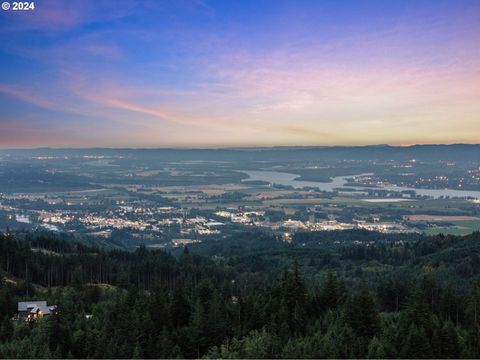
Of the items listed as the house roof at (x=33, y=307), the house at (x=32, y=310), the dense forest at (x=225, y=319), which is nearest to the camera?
the dense forest at (x=225, y=319)

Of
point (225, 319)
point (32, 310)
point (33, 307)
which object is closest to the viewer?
point (225, 319)

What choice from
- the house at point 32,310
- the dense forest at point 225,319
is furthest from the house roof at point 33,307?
the dense forest at point 225,319

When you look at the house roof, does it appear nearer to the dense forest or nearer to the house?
the house

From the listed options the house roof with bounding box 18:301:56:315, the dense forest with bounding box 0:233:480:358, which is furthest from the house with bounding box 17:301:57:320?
the dense forest with bounding box 0:233:480:358

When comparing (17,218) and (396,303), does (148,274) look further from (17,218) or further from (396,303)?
(17,218)

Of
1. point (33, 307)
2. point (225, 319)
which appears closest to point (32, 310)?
point (33, 307)

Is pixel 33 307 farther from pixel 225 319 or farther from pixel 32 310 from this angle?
pixel 225 319

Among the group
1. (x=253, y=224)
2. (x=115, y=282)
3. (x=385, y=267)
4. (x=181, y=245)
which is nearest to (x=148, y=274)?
(x=115, y=282)

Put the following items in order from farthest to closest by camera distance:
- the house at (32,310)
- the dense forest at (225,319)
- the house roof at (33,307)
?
the house roof at (33,307) → the house at (32,310) → the dense forest at (225,319)

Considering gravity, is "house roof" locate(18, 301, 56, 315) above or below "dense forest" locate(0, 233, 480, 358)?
below

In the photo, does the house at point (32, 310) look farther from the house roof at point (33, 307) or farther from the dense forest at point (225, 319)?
the dense forest at point (225, 319)

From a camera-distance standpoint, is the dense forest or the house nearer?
the dense forest

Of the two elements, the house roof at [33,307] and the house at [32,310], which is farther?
the house roof at [33,307]
